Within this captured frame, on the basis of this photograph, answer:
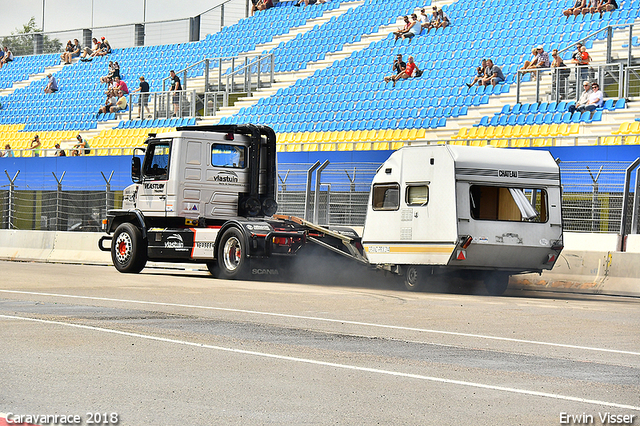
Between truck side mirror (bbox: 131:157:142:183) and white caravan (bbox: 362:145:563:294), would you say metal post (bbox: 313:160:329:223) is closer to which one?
truck side mirror (bbox: 131:157:142:183)

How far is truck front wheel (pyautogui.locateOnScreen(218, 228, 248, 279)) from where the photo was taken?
18.1 metres


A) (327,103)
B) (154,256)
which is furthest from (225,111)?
(154,256)

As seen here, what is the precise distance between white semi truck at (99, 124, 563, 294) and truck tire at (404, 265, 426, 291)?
0.08 feet

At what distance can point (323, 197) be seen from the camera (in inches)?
878

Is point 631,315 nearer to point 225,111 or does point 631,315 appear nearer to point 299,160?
point 299,160

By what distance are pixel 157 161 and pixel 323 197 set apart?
452 centimetres

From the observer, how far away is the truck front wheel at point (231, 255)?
18.1 metres

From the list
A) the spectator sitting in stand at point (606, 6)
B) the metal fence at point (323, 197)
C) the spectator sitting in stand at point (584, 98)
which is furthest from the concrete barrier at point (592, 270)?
the spectator sitting in stand at point (606, 6)

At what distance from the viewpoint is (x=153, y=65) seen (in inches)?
1761

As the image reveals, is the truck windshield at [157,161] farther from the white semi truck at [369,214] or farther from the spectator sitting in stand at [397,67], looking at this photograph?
the spectator sitting in stand at [397,67]

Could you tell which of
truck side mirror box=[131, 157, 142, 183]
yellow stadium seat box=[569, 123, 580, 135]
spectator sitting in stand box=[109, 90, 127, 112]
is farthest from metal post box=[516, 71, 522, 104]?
spectator sitting in stand box=[109, 90, 127, 112]

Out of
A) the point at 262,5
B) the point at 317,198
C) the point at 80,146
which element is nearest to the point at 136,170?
the point at 317,198

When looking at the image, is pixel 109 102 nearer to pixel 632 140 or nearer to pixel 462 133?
pixel 462 133

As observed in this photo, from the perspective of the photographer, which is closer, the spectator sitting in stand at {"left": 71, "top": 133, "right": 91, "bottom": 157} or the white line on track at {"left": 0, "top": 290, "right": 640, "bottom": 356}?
the white line on track at {"left": 0, "top": 290, "right": 640, "bottom": 356}
